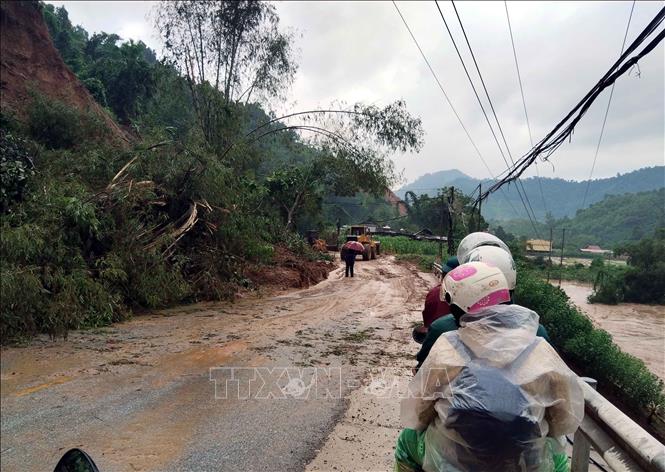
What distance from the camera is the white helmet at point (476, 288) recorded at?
208 cm

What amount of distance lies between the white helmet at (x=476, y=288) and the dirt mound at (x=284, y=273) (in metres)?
12.7

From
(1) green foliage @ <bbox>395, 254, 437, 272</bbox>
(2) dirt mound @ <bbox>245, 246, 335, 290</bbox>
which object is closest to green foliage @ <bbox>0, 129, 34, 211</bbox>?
(2) dirt mound @ <bbox>245, 246, 335, 290</bbox>

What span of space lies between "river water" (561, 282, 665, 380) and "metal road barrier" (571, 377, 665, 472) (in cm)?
1368

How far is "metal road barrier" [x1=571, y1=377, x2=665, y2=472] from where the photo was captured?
2219 mm

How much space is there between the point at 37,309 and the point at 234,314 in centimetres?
401

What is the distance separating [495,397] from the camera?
1.72m

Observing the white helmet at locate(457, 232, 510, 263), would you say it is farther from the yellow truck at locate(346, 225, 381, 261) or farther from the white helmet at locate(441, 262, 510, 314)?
the yellow truck at locate(346, 225, 381, 261)

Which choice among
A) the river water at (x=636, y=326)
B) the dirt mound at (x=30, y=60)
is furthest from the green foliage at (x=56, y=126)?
the river water at (x=636, y=326)

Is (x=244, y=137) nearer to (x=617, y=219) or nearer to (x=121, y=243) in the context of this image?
(x=121, y=243)

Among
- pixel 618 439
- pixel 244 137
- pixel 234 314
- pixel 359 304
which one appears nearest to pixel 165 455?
pixel 618 439

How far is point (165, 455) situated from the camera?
401cm

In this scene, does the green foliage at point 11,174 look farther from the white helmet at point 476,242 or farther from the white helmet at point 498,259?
the white helmet at point 498,259

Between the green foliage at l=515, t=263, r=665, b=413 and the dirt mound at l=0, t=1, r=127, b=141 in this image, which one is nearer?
the green foliage at l=515, t=263, r=665, b=413

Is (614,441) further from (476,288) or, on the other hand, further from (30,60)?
(30,60)
